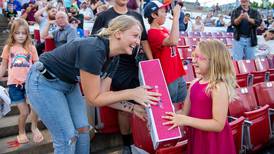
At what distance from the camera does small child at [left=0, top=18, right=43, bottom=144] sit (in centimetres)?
302

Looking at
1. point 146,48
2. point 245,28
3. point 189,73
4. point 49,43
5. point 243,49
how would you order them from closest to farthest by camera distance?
point 146,48
point 49,43
point 189,73
point 245,28
point 243,49

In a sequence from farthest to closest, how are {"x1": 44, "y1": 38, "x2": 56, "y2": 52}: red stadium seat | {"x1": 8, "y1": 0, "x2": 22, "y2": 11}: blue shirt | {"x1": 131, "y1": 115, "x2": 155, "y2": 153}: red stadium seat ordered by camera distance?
1. {"x1": 8, "y1": 0, "x2": 22, "y2": 11}: blue shirt
2. {"x1": 44, "y1": 38, "x2": 56, "y2": 52}: red stadium seat
3. {"x1": 131, "y1": 115, "x2": 155, "y2": 153}: red stadium seat

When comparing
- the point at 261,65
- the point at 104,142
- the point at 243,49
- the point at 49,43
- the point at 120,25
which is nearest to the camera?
the point at 120,25

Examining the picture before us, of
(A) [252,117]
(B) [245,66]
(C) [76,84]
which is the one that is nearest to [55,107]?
→ (C) [76,84]

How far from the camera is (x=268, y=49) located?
281 inches

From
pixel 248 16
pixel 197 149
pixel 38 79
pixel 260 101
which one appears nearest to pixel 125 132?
pixel 197 149

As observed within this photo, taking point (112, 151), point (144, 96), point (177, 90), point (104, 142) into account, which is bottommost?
point (112, 151)

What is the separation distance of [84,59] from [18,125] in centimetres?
183

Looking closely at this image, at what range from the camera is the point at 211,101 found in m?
2.00

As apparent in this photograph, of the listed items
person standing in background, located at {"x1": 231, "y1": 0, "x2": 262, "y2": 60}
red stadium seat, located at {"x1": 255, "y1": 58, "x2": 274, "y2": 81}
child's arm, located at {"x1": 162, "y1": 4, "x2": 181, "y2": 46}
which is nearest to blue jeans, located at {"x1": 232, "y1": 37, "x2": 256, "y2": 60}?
person standing in background, located at {"x1": 231, "y1": 0, "x2": 262, "y2": 60}

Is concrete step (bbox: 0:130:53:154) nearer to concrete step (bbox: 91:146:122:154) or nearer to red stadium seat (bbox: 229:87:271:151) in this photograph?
concrete step (bbox: 91:146:122:154)

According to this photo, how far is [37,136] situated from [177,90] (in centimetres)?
153

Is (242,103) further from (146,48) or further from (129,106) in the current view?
(129,106)

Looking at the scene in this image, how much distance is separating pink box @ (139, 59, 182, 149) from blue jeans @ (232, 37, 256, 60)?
185 inches
